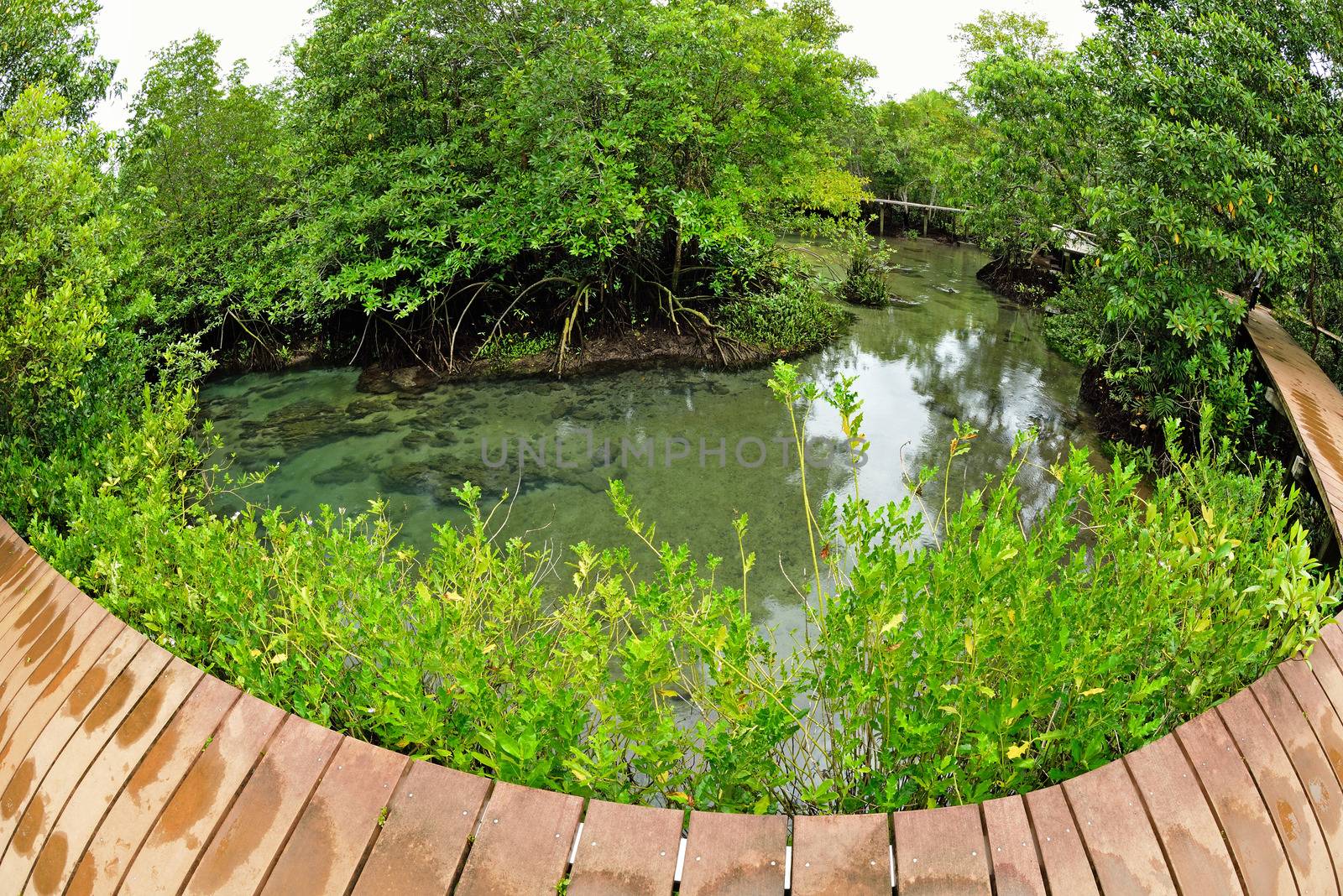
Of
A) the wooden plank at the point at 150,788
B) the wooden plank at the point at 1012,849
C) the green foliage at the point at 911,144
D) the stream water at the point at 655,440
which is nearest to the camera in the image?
the wooden plank at the point at 1012,849

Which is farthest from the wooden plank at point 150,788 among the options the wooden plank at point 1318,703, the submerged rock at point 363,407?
the submerged rock at point 363,407

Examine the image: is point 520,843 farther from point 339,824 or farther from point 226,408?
point 226,408

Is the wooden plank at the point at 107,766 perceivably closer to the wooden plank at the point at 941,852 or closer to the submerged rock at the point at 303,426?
the wooden plank at the point at 941,852

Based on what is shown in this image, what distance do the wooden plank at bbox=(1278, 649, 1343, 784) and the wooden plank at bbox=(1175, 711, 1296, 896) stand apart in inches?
10.9

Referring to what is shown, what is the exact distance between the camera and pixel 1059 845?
5.84 ft

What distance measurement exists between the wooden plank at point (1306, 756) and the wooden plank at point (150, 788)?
2.74 m

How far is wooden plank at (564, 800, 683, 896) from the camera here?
68.0 inches

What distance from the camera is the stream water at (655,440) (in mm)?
6195

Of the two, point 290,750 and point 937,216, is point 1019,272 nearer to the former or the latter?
point 937,216

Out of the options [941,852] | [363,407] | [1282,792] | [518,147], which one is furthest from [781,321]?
[941,852]

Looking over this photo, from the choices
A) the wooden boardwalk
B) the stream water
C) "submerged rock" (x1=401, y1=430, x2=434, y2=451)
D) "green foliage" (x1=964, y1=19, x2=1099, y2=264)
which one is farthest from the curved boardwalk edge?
"green foliage" (x1=964, y1=19, x2=1099, y2=264)

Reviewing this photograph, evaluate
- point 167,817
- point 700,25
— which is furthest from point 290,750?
point 700,25

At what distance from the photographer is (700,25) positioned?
A: 8.70 meters

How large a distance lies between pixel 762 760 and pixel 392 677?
1065 mm
